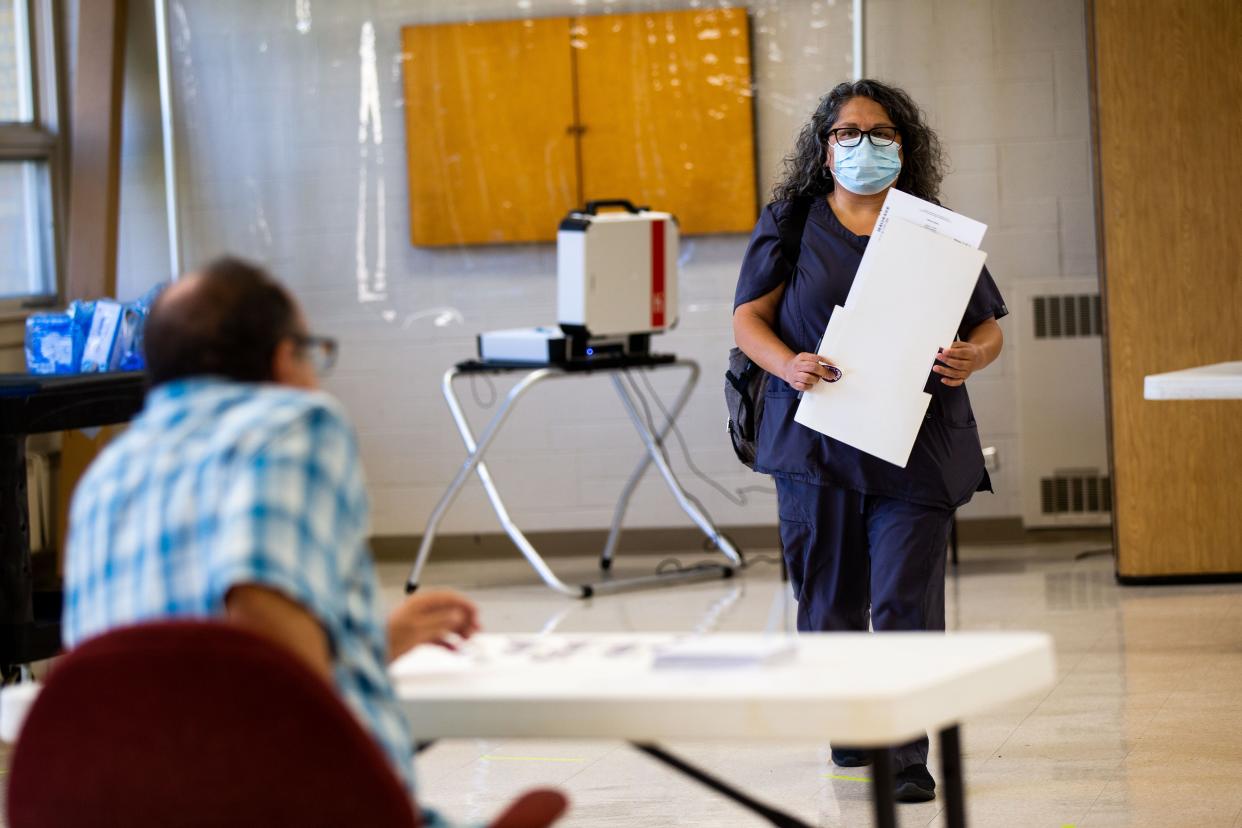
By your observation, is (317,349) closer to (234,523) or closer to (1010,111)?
(234,523)

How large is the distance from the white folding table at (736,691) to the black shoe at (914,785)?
136cm

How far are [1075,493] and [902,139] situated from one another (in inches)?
124

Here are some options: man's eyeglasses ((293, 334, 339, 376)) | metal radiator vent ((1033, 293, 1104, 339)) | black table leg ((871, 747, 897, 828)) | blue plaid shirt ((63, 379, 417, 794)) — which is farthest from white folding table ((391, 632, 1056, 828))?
metal radiator vent ((1033, 293, 1104, 339))

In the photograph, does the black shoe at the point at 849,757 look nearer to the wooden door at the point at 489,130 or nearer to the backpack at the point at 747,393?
the backpack at the point at 747,393

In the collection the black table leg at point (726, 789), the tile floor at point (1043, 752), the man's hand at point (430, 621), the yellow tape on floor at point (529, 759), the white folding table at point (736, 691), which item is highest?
the man's hand at point (430, 621)

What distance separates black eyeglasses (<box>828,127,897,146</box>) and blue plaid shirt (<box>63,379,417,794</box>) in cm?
185

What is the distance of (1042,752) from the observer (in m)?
3.28

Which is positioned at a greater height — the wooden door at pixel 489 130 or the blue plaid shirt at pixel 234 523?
the wooden door at pixel 489 130

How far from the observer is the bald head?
1323 millimetres

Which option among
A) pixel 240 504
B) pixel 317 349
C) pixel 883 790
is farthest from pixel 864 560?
pixel 240 504

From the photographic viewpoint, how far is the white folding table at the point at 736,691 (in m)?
1.34

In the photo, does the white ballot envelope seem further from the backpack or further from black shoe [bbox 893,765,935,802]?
black shoe [bbox 893,765,935,802]

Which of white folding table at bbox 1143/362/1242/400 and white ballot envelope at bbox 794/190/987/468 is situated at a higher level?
white ballot envelope at bbox 794/190/987/468

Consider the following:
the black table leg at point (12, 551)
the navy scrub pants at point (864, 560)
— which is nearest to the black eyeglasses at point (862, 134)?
the navy scrub pants at point (864, 560)
